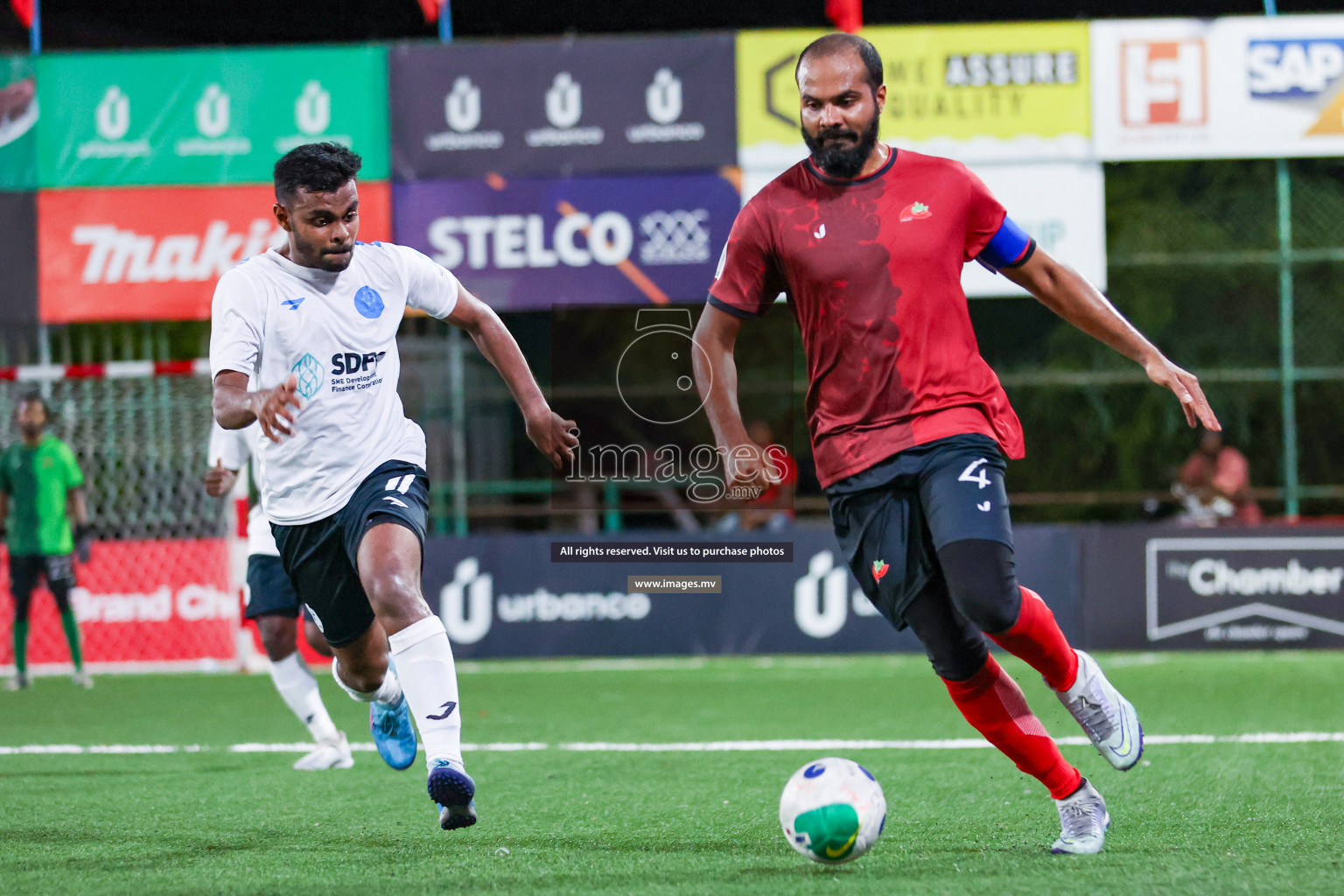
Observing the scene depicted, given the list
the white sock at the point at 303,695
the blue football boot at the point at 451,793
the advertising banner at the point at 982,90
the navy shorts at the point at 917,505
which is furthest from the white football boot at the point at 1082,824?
the advertising banner at the point at 982,90

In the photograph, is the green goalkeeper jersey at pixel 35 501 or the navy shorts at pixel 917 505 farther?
the green goalkeeper jersey at pixel 35 501

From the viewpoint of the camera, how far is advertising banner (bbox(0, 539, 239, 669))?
43.0ft

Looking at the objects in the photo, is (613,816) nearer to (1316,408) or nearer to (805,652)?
(805,652)

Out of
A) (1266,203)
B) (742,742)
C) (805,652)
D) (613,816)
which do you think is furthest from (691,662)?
(1266,203)

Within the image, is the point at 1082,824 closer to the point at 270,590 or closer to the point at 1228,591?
the point at 270,590

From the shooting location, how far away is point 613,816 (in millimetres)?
5609

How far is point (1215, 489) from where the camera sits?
1457cm

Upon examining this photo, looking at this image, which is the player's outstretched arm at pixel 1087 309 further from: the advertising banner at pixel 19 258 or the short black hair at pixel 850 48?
the advertising banner at pixel 19 258

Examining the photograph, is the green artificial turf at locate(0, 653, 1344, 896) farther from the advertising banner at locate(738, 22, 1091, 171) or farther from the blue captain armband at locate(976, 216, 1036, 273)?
the advertising banner at locate(738, 22, 1091, 171)

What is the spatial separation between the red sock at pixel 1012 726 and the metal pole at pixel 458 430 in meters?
10.00

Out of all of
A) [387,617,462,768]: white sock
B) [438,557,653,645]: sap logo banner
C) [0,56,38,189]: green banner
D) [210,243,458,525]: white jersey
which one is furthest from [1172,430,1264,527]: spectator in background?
[0,56,38,189]: green banner

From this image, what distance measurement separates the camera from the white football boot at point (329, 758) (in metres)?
7.12

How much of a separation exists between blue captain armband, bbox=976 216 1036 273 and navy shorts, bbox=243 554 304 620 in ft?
13.2

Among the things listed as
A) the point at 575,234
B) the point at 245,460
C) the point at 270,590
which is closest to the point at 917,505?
the point at 270,590
